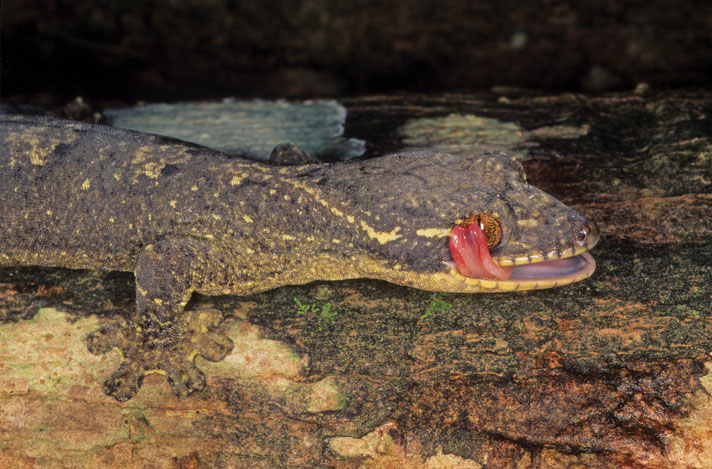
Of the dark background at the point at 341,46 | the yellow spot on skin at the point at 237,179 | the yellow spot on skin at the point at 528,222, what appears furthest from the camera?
the dark background at the point at 341,46

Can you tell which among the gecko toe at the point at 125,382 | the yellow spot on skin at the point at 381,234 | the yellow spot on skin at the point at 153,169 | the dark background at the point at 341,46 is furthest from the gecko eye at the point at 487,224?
the dark background at the point at 341,46

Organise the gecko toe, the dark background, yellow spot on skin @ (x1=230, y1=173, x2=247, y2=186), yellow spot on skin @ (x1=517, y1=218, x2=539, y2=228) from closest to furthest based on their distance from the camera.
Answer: the gecko toe, yellow spot on skin @ (x1=517, y1=218, x2=539, y2=228), yellow spot on skin @ (x1=230, y1=173, x2=247, y2=186), the dark background

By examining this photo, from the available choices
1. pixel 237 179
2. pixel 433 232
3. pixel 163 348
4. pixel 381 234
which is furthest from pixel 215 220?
pixel 433 232

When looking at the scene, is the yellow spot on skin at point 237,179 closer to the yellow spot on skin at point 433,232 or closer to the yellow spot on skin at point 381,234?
the yellow spot on skin at point 381,234

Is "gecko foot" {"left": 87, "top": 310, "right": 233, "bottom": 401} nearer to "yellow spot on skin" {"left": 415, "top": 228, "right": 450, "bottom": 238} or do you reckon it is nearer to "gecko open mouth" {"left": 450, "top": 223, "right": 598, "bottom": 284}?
"yellow spot on skin" {"left": 415, "top": 228, "right": 450, "bottom": 238}

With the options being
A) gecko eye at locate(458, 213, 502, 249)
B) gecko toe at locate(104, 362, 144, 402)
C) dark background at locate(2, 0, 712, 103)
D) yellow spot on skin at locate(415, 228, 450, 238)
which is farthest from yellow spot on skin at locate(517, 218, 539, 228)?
dark background at locate(2, 0, 712, 103)

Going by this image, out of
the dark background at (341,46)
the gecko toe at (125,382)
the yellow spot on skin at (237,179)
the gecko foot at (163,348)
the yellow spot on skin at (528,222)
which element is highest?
the dark background at (341,46)

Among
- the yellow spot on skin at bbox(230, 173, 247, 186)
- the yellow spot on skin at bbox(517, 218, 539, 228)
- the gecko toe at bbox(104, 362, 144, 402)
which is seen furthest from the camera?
the yellow spot on skin at bbox(230, 173, 247, 186)

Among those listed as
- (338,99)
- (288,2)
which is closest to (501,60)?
(288,2)

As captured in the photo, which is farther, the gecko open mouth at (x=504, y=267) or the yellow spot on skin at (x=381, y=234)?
the yellow spot on skin at (x=381, y=234)
